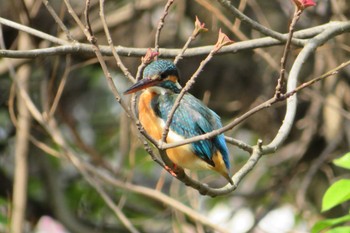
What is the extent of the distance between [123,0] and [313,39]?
8.55 ft

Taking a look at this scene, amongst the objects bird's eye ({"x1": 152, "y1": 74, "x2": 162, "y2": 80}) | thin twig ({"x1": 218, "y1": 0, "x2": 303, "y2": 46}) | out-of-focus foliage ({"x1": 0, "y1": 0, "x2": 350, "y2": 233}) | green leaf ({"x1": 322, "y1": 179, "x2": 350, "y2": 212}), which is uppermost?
out-of-focus foliage ({"x1": 0, "y1": 0, "x2": 350, "y2": 233})

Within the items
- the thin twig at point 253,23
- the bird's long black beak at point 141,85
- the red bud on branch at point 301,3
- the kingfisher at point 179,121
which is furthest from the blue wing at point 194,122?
the red bud on branch at point 301,3

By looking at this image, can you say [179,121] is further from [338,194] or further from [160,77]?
[338,194]

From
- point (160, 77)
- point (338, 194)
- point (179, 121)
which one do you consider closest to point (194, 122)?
point (179, 121)

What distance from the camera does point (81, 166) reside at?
430cm

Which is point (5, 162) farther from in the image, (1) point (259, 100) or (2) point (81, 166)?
(1) point (259, 100)

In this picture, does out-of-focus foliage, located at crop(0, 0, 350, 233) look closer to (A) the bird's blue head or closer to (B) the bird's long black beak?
(A) the bird's blue head

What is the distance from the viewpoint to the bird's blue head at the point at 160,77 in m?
2.68

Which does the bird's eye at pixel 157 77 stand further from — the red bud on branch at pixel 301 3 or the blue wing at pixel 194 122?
the red bud on branch at pixel 301 3

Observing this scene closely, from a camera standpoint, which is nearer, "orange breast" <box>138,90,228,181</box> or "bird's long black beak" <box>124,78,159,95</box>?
"bird's long black beak" <box>124,78,159,95</box>

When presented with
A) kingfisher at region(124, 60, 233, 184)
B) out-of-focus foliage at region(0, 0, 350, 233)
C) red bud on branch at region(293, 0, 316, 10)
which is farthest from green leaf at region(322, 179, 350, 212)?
out-of-focus foliage at region(0, 0, 350, 233)

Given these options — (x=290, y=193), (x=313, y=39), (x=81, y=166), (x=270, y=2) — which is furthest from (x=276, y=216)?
(x=313, y=39)

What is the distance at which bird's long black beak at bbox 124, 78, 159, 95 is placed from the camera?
2.50 meters

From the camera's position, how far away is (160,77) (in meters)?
2.75
